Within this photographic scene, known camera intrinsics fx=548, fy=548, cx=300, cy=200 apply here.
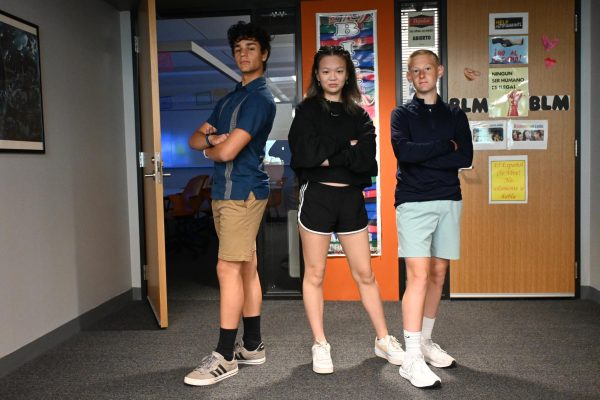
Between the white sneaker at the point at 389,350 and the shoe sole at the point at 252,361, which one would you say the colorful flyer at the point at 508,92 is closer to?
the white sneaker at the point at 389,350

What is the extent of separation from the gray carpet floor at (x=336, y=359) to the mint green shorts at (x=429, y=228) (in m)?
0.56

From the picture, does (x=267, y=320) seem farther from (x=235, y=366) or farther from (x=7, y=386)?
(x=7, y=386)

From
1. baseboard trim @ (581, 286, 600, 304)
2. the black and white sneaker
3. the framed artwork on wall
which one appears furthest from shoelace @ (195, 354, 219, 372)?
baseboard trim @ (581, 286, 600, 304)

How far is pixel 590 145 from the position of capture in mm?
3764

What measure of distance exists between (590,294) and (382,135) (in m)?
1.81

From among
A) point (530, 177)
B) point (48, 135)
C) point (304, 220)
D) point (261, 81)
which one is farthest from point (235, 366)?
point (530, 177)

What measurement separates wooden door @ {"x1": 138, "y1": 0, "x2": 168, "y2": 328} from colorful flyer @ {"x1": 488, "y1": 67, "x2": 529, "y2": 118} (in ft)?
7.34

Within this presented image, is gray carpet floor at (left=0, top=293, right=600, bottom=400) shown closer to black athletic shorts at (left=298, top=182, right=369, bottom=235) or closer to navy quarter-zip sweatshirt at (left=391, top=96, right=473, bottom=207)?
black athletic shorts at (left=298, top=182, right=369, bottom=235)

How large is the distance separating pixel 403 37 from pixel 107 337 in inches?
107

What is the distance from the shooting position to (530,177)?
3.78 metres

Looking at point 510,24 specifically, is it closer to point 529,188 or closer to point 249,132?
point 529,188

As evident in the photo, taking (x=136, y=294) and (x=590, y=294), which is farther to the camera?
(x=136, y=294)

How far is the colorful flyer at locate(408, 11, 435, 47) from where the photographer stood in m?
3.79

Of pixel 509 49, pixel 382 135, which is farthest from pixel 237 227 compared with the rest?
pixel 509 49
